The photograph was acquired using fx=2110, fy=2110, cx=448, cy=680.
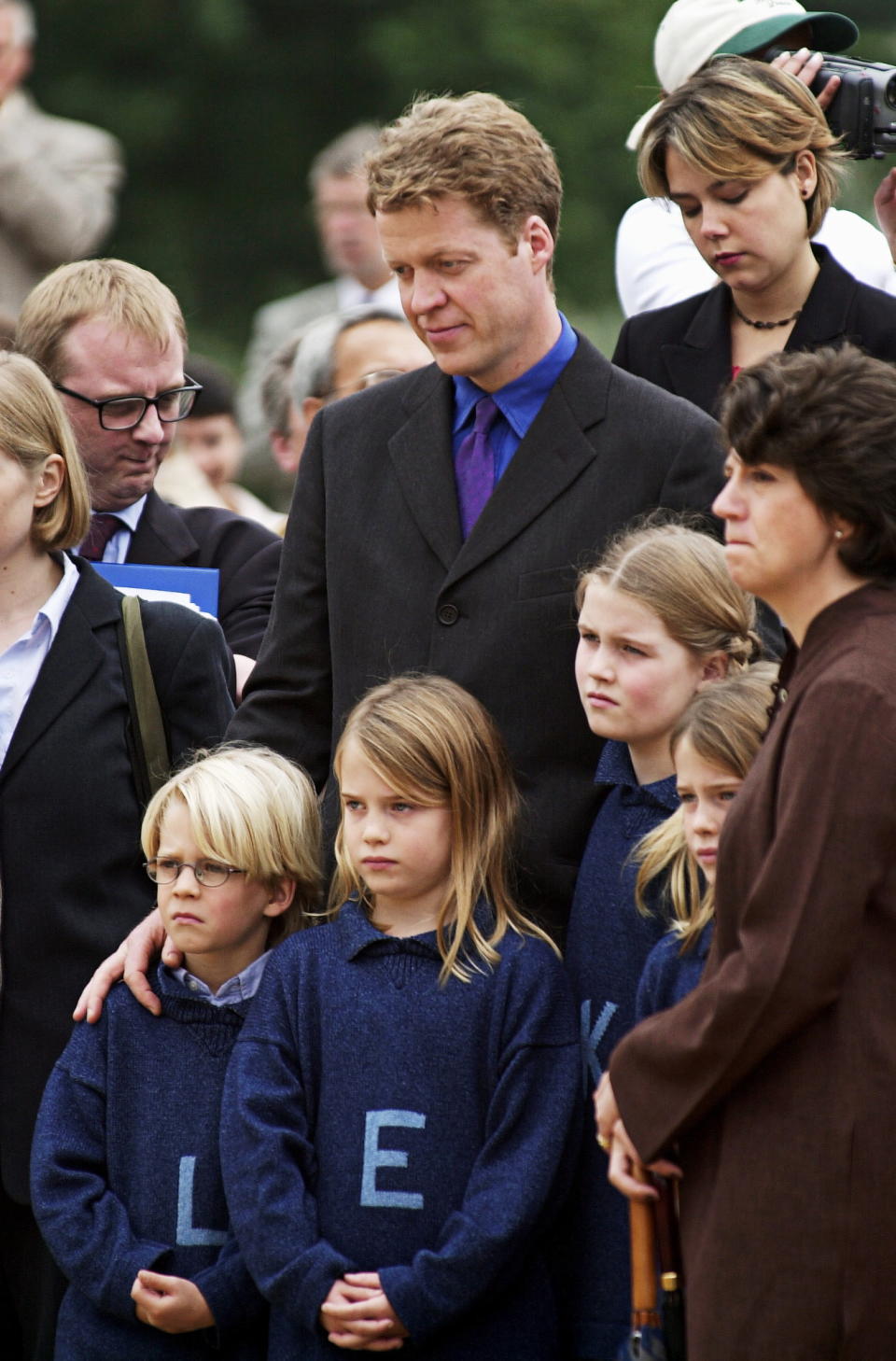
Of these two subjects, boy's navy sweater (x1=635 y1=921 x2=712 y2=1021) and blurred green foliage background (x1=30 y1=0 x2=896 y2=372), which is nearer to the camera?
boy's navy sweater (x1=635 y1=921 x2=712 y2=1021)

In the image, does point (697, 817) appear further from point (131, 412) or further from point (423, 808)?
point (131, 412)

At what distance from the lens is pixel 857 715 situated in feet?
8.20

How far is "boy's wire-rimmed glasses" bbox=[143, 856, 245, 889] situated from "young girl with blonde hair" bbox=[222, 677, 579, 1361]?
0.51 feet

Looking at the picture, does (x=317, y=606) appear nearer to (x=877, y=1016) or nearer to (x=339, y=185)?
(x=877, y=1016)

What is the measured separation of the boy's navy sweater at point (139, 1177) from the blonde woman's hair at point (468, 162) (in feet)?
4.29

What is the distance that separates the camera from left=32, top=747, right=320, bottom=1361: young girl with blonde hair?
10.6 feet

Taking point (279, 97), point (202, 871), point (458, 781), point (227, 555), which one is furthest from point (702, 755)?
point (279, 97)

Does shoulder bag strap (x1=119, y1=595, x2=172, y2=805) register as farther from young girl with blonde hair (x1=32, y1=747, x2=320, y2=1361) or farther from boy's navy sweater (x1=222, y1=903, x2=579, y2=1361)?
boy's navy sweater (x1=222, y1=903, x2=579, y2=1361)

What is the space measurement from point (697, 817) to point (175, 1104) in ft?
3.17

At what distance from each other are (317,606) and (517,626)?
1.37 ft

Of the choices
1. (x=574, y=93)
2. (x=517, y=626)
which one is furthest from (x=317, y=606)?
(x=574, y=93)

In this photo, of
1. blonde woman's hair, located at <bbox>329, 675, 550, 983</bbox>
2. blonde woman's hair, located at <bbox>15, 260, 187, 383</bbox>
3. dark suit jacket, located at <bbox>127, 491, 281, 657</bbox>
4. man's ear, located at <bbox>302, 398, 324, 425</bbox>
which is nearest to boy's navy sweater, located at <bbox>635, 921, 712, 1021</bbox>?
blonde woman's hair, located at <bbox>329, 675, 550, 983</bbox>

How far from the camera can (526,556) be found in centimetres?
331

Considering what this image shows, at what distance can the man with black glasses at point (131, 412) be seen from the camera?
13.6ft
